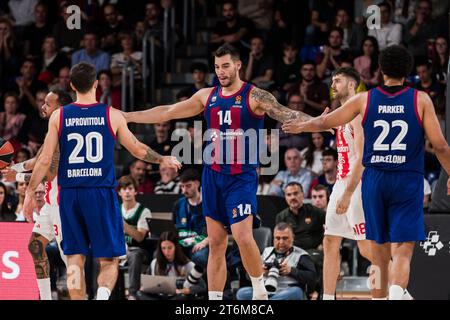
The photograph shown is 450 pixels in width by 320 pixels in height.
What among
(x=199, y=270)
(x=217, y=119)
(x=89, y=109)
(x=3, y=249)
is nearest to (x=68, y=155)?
(x=89, y=109)

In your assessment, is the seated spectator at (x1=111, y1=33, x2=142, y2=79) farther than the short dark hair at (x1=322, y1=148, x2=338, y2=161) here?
Yes

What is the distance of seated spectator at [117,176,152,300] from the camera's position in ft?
43.5

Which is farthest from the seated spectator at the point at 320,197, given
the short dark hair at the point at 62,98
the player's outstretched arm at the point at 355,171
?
the short dark hair at the point at 62,98

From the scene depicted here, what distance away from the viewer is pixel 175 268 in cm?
1319

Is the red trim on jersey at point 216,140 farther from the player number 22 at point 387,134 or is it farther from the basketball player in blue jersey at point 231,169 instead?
the player number 22 at point 387,134

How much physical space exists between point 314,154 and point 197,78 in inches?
85.8

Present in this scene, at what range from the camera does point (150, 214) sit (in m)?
13.8

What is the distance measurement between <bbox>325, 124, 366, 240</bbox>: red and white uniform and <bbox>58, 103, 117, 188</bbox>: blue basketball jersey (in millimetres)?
2346

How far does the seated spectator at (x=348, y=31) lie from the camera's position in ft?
54.1

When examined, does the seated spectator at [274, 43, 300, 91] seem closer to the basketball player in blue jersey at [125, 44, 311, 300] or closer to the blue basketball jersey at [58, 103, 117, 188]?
the basketball player in blue jersey at [125, 44, 311, 300]

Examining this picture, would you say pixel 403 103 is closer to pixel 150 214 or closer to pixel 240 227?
pixel 240 227

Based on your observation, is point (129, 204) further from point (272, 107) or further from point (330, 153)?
point (272, 107)

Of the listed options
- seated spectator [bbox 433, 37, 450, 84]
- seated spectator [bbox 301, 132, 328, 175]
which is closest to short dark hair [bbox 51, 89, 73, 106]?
seated spectator [bbox 301, 132, 328, 175]

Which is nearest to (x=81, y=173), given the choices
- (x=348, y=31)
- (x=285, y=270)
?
(x=285, y=270)
